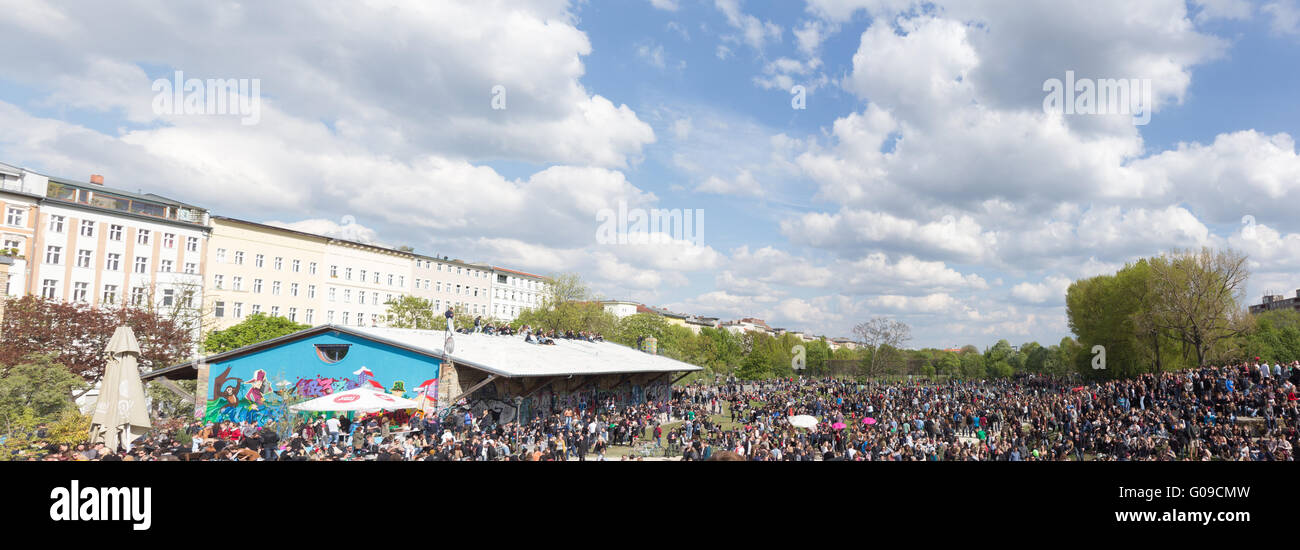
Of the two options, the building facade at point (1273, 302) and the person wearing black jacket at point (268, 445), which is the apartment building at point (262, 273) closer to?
the person wearing black jacket at point (268, 445)

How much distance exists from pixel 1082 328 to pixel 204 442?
69887 mm

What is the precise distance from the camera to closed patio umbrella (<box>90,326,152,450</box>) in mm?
14742

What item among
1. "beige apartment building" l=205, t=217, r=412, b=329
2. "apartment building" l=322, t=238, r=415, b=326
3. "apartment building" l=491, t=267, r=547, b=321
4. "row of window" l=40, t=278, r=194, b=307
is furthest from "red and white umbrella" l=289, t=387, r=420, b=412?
"apartment building" l=491, t=267, r=547, b=321

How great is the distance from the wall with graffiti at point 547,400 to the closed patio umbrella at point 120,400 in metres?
9.91

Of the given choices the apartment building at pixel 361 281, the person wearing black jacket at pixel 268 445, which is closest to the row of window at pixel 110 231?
the apartment building at pixel 361 281

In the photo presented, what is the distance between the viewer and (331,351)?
24.1m

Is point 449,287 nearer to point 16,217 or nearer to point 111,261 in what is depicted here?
point 111,261

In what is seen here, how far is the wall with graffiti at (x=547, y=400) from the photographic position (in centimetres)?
2317

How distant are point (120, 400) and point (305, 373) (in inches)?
355
